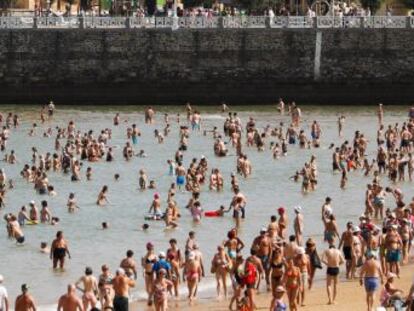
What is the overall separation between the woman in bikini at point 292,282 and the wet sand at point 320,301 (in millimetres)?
785

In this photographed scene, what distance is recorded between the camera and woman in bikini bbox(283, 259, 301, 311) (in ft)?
89.0

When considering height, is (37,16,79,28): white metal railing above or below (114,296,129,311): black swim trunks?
above

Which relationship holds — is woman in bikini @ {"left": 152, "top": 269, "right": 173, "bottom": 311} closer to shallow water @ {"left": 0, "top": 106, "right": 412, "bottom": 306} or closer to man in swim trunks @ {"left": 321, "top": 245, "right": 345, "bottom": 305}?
man in swim trunks @ {"left": 321, "top": 245, "right": 345, "bottom": 305}

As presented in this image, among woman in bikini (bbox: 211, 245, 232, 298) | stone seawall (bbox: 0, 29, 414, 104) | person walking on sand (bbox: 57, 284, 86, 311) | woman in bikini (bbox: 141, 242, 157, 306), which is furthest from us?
stone seawall (bbox: 0, 29, 414, 104)

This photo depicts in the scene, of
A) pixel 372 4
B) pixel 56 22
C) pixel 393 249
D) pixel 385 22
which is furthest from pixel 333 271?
pixel 372 4

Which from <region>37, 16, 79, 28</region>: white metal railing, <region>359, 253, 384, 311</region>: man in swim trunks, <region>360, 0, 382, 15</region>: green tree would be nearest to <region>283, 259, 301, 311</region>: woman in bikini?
<region>359, 253, 384, 311</region>: man in swim trunks

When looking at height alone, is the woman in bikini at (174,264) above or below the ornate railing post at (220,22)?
below

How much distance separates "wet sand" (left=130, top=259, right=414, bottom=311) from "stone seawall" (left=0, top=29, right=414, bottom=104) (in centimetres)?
3982

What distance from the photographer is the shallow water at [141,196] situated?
34719 mm

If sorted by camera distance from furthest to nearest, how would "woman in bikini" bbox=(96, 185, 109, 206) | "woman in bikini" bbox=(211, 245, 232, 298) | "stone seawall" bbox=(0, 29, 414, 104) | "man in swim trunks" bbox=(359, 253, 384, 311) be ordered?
"stone seawall" bbox=(0, 29, 414, 104)
"woman in bikini" bbox=(96, 185, 109, 206)
"woman in bikini" bbox=(211, 245, 232, 298)
"man in swim trunks" bbox=(359, 253, 384, 311)

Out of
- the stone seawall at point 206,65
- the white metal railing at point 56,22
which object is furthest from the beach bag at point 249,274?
the white metal railing at point 56,22

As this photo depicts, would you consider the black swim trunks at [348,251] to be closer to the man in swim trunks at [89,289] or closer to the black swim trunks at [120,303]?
the man in swim trunks at [89,289]

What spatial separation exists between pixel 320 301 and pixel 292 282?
6.16 feet

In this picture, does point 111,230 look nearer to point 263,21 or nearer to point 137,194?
point 137,194
